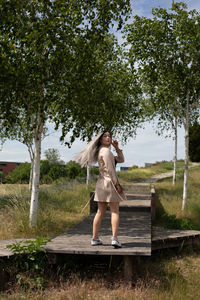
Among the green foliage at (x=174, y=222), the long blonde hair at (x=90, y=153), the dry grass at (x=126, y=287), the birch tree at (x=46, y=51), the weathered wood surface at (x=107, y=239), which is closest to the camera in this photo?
the dry grass at (x=126, y=287)

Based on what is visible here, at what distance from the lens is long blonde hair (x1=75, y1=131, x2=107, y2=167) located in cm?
686

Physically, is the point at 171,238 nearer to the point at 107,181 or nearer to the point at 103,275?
the point at 103,275

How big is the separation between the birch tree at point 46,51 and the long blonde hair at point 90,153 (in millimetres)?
2320

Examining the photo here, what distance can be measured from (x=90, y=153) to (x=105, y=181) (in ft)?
2.23

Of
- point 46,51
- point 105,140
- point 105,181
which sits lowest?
point 105,181

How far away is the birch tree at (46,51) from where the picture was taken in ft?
28.0

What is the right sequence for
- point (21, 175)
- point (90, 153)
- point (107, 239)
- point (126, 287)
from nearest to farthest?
point (126, 287)
point (90, 153)
point (107, 239)
point (21, 175)

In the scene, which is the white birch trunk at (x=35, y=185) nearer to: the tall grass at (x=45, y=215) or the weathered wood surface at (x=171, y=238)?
the tall grass at (x=45, y=215)

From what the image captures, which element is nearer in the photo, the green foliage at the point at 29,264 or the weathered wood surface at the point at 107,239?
the green foliage at the point at 29,264

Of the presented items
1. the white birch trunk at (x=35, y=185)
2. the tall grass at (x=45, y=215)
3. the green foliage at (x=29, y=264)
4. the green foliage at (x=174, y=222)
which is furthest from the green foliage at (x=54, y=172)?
the green foliage at (x=29, y=264)

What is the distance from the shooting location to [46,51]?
368 inches

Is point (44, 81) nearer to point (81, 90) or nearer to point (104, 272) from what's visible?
point (81, 90)

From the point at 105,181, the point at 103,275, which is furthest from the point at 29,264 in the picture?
the point at 105,181

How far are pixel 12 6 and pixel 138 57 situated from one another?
22.2 ft
